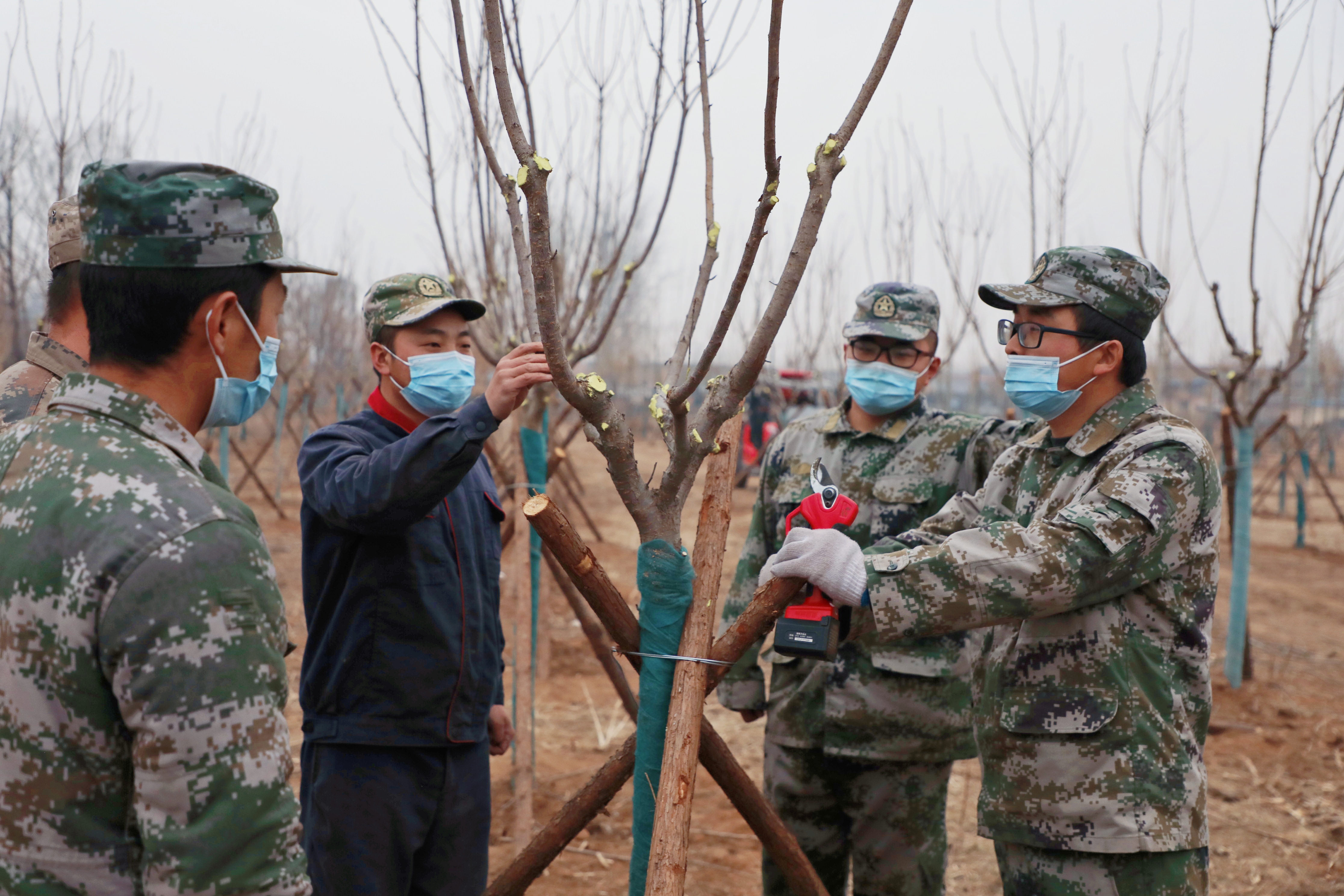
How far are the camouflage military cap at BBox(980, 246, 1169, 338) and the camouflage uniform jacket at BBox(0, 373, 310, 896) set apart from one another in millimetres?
1784

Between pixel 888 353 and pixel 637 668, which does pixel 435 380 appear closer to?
pixel 637 668

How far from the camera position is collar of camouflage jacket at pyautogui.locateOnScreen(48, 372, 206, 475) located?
112cm

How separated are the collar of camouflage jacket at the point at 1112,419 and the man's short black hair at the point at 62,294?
2.30 metres

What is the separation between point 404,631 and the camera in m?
2.12

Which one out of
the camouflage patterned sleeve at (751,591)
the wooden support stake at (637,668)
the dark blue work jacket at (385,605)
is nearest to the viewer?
the wooden support stake at (637,668)

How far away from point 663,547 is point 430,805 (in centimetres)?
89

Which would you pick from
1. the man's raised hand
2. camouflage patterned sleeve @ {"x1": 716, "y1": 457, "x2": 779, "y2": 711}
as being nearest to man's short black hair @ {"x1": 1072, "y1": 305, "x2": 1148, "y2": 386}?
camouflage patterned sleeve @ {"x1": 716, "y1": 457, "x2": 779, "y2": 711}

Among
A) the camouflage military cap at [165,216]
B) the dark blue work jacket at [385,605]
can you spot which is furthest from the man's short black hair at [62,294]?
the camouflage military cap at [165,216]

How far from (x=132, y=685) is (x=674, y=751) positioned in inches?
38.4

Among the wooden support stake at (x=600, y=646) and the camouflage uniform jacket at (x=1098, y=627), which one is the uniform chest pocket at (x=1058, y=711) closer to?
the camouflage uniform jacket at (x=1098, y=627)

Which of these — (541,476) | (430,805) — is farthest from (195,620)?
(541,476)

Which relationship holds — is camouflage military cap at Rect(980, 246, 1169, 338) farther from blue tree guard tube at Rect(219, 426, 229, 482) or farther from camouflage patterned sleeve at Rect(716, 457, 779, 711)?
blue tree guard tube at Rect(219, 426, 229, 482)

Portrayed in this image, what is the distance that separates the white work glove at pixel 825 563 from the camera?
1.74 metres

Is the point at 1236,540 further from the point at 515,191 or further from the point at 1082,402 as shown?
the point at 515,191
